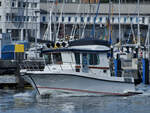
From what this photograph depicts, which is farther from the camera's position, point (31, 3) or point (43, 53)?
point (31, 3)

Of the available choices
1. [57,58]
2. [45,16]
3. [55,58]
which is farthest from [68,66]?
[45,16]

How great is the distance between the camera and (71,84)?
3556cm

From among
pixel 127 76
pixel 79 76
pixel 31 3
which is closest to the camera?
pixel 79 76

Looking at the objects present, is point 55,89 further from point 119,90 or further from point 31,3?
point 31,3

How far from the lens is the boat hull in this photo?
115ft

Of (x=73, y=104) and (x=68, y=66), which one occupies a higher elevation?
(x=68, y=66)

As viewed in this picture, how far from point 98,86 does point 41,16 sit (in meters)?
75.7

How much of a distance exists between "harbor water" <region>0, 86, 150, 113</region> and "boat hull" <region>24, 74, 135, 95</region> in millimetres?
493

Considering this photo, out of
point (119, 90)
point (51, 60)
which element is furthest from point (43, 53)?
point (119, 90)

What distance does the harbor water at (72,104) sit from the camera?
100 feet

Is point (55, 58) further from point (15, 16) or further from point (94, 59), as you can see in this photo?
point (15, 16)

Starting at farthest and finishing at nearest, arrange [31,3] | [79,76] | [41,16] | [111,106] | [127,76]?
[41,16], [31,3], [127,76], [79,76], [111,106]

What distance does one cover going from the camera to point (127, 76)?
39.7m

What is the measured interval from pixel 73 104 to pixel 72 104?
66 millimetres
